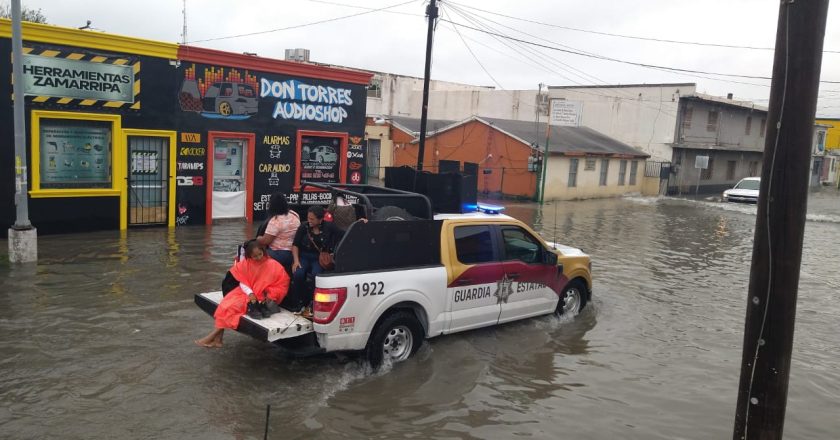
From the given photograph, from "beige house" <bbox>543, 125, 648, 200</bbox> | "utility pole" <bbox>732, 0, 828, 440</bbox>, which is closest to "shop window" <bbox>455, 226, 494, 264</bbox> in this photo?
"utility pole" <bbox>732, 0, 828, 440</bbox>

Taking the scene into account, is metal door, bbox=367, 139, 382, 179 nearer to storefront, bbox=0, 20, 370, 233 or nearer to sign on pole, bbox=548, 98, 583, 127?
sign on pole, bbox=548, 98, 583, 127

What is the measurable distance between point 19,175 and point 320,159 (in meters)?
7.97

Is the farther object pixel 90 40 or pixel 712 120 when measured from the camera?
pixel 712 120

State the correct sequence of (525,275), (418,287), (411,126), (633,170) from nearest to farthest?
(418,287)
(525,275)
(411,126)
(633,170)

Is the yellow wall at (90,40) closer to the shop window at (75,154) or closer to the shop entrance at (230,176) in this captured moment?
the shop window at (75,154)

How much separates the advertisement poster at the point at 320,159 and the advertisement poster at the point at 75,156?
4810 millimetres

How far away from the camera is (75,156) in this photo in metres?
13.9

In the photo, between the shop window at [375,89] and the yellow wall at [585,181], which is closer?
the yellow wall at [585,181]

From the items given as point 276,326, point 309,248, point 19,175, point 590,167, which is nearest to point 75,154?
point 19,175

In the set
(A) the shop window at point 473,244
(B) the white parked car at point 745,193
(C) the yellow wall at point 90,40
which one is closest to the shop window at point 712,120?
(B) the white parked car at point 745,193

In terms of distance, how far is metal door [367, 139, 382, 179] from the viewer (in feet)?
112

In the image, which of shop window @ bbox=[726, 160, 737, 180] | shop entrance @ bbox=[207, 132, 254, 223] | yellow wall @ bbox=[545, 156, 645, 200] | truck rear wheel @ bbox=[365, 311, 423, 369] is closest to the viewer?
Result: truck rear wheel @ bbox=[365, 311, 423, 369]

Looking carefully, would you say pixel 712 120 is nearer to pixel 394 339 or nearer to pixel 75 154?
pixel 75 154

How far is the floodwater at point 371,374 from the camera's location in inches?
231
